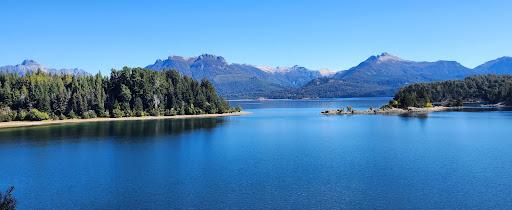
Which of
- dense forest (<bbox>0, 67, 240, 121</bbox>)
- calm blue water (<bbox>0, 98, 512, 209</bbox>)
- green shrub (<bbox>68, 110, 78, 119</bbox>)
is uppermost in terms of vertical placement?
dense forest (<bbox>0, 67, 240, 121</bbox>)

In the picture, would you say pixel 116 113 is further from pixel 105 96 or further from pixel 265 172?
pixel 265 172

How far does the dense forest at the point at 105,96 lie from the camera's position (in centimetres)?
14512

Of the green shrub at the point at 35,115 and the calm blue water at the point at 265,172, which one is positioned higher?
the green shrub at the point at 35,115

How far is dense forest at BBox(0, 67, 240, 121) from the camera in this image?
476 ft

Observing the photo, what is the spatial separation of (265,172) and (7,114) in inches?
4192

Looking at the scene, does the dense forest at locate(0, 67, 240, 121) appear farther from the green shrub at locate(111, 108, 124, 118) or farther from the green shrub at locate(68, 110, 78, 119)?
the green shrub at locate(68, 110, 78, 119)

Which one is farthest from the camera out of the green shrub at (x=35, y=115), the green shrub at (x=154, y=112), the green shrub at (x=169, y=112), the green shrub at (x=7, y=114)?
the green shrub at (x=169, y=112)

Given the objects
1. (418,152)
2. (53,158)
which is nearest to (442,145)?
(418,152)

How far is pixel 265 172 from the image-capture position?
52.1m

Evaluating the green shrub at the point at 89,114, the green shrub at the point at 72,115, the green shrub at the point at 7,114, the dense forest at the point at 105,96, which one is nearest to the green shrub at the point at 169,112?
the dense forest at the point at 105,96

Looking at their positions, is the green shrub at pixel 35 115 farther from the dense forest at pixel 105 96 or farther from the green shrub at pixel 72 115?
the green shrub at pixel 72 115

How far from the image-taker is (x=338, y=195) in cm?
4106

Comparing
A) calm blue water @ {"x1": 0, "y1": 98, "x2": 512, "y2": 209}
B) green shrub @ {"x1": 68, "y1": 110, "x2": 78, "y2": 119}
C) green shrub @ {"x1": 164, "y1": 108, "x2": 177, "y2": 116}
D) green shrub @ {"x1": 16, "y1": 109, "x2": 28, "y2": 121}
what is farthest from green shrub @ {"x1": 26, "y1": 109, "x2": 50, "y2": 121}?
calm blue water @ {"x1": 0, "y1": 98, "x2": 512, "y2": 209}

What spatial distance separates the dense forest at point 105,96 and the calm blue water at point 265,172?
61757 mm
